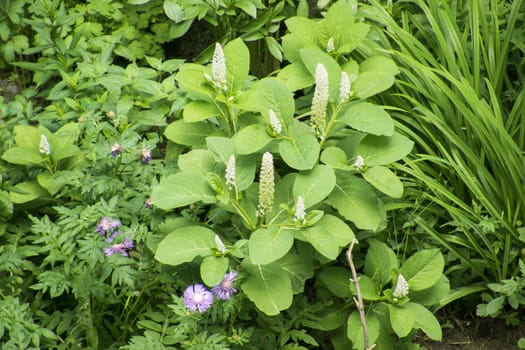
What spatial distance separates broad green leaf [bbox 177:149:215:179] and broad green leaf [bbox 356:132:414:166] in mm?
538

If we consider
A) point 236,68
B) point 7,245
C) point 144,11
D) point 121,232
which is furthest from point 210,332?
point 144,11

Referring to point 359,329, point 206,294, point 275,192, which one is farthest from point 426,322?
point 206,294

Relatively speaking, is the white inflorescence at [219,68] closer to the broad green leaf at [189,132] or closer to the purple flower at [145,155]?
the broad green leaf at [189,132]

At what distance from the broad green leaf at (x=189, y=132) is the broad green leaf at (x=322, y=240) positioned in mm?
690

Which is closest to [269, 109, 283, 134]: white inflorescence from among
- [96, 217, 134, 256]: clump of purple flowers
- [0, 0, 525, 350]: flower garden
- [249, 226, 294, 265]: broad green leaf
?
[0, 0, 525, 350]: flower garden

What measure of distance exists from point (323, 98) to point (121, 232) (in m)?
0.81

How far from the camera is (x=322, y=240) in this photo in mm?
2240

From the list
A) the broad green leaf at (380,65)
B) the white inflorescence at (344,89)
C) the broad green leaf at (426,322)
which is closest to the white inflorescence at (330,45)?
the broad green leaf at (380,65)

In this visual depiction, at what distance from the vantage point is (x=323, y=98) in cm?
239

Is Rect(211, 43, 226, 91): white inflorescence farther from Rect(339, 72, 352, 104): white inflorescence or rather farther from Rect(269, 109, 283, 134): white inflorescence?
Rect(339, 72, 352, 104): white inflorescence

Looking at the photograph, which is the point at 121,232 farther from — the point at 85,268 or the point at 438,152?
the point at 438,152

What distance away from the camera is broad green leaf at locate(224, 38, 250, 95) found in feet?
8.89

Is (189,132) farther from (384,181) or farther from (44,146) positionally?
(384,181)

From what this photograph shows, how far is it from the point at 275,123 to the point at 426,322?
866 millimetres
